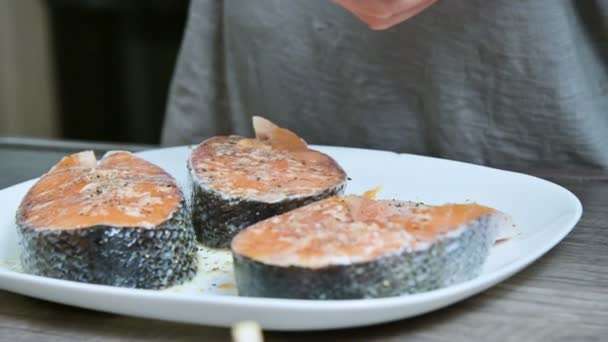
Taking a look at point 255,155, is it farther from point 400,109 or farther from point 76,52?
point 76,52

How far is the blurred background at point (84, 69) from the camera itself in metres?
3.16

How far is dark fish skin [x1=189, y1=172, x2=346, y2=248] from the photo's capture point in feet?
3.14

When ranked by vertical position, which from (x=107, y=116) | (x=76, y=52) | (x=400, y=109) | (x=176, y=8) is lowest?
(x=107, y=116)

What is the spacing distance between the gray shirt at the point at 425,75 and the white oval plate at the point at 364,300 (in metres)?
0.25

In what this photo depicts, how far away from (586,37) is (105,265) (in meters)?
0.93

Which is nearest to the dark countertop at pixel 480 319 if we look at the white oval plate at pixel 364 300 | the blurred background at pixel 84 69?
the white oval plate at pixel 364 300

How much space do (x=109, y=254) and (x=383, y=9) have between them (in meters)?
0.54

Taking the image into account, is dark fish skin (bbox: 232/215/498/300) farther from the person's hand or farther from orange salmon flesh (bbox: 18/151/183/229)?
the person's hand

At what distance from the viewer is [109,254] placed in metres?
0.83

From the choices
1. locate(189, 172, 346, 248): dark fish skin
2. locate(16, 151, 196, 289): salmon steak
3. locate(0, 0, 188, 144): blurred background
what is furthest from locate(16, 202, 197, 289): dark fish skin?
locate(0, 0, 188, 144): blurred background

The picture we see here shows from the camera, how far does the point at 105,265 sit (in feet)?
2.73

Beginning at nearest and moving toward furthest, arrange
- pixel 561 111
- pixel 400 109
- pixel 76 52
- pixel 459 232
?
1. pixel 459 232
2. pixel 561 111
3. pixel 400 109
4. pixel 76 52

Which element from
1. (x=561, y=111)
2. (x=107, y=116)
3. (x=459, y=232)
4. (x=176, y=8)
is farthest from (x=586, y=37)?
(x=107, y=116)

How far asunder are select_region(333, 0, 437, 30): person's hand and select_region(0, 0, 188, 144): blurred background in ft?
6.37
